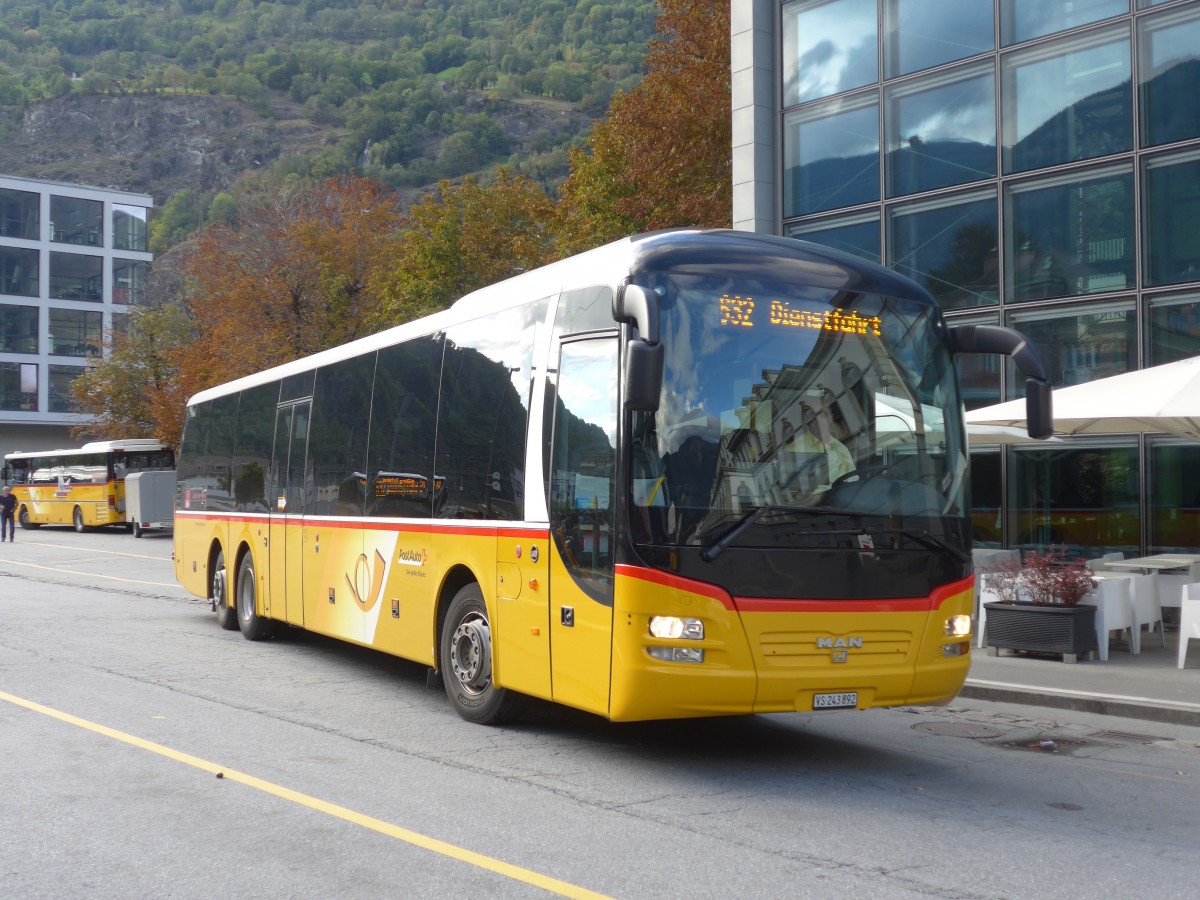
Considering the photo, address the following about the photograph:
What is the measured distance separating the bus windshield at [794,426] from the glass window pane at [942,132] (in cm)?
1198

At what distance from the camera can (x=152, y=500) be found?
48.0 meters

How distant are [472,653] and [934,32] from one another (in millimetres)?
14338

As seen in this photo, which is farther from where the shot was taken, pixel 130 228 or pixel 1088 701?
pixel 130 228

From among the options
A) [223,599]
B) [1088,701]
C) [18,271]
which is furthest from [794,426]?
[18,271]

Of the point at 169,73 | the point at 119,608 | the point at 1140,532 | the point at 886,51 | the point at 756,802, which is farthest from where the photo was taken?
the point at 169,73

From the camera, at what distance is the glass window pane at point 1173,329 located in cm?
1664

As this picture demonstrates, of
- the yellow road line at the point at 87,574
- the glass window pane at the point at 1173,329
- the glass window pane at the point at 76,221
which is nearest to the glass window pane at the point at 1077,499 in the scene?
the glass window pane at the point at 1173,329

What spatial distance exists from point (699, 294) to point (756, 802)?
2943mm

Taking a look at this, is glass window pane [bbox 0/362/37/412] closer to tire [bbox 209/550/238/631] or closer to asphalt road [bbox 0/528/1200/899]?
tire [bbox 209/550/238/631]

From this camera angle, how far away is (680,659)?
7223 millimetres

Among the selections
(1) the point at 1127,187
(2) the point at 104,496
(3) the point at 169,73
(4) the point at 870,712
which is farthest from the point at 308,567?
(3) the point at 169,73

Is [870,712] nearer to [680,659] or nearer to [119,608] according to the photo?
[680,659]

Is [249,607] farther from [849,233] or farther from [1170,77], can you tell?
[1170,77]

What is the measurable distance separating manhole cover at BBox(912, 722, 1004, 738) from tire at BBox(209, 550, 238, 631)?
9253 mm
